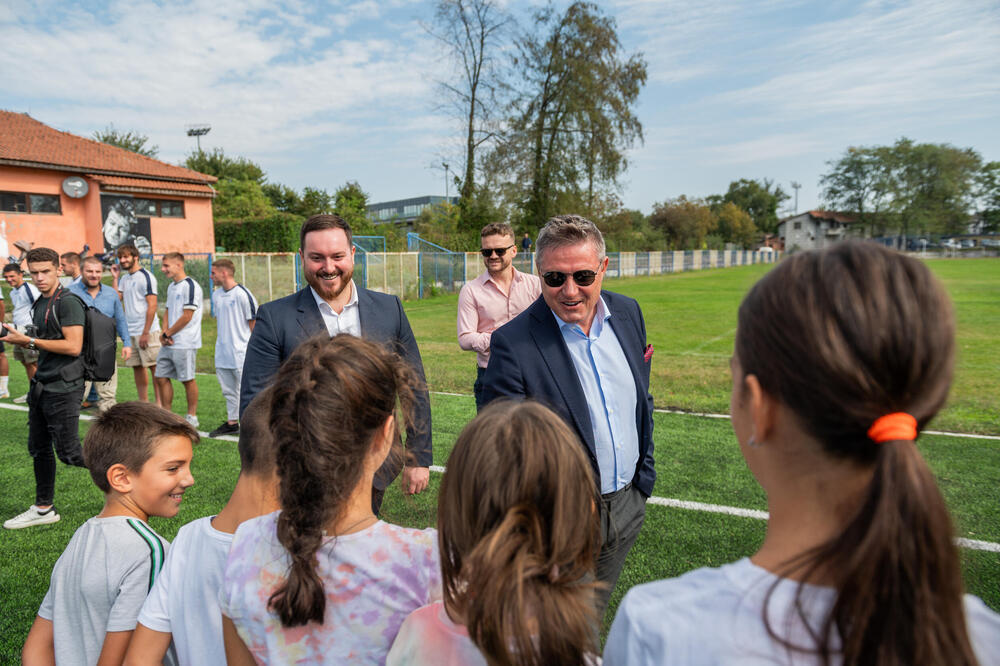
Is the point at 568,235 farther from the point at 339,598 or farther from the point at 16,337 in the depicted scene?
the point at 16,337

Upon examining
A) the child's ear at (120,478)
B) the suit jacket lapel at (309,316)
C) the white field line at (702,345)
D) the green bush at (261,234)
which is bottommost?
the white field line at (702,345)

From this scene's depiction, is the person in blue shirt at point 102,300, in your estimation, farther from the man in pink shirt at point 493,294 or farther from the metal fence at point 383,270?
the metal fence at point 383,270

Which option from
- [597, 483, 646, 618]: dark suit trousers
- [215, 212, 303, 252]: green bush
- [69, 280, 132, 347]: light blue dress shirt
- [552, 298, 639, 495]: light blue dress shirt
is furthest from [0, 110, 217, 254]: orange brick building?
[597, 483, 646, 618]: dark suit trousers

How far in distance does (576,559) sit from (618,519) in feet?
4.67

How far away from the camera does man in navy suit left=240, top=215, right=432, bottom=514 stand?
315cm

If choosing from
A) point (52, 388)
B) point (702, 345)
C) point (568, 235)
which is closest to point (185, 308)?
point (52, 388)

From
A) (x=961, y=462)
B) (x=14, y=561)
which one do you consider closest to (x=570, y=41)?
(x=961, y=462)

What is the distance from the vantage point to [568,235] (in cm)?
276

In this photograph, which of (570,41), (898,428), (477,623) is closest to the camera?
(898,428)

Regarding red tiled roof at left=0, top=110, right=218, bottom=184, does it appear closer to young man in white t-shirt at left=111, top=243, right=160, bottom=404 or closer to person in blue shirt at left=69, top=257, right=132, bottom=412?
young man in white t-shirt at left=111, top=243, right=160, bottom=404

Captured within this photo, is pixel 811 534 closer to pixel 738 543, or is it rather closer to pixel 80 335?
pixel 738 543

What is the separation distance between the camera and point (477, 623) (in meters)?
1.13

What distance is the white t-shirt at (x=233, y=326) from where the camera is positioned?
274 inches

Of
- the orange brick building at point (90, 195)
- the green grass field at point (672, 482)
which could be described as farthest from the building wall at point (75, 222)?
the green grass field at point (672, 482)
